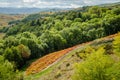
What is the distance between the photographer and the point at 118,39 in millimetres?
52344

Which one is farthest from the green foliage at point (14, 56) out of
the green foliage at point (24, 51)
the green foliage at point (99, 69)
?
the green foliage at point (99, 69)

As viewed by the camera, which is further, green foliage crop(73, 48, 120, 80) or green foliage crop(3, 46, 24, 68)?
green foliage crop(3, 46, 24, 68)

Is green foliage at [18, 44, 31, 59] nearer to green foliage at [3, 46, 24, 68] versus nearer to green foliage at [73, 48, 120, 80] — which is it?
green foliage at [3, 46, 24, 68]

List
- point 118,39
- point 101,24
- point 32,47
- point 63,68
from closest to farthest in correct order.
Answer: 1. point 118,39
2. point 63,68
3. point 32,47
4. point 101,24

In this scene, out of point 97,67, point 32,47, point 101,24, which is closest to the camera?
point 97,67

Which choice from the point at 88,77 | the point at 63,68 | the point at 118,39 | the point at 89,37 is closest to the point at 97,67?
the point at 88,77

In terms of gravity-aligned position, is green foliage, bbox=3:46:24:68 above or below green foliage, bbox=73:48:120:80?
below

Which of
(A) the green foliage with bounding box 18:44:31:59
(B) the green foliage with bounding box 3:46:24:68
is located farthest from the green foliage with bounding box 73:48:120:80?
(A) the green foliage with bounding box 18:44:31:59

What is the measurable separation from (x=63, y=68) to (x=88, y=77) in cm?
2680

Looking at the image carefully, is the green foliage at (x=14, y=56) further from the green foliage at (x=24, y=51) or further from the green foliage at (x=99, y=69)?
the green foliage at (x=99, y=69)

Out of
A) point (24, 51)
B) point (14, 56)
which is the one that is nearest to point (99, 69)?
point (14, 56)

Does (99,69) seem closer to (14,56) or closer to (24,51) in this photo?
(14,56)

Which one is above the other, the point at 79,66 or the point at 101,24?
the point at 79,66

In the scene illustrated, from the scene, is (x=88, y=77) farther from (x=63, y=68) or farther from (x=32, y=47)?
(x=32, y=47)
